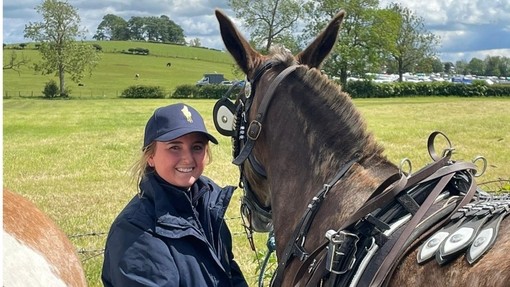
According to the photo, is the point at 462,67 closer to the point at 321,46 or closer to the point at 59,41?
the point at 59,41

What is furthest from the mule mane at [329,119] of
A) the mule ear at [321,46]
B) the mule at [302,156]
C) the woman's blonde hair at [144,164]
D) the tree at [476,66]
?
the tree at [476,66]

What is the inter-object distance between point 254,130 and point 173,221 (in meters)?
0.68

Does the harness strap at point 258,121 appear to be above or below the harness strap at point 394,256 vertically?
above

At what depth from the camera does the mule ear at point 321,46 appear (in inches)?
139

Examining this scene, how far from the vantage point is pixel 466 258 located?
2.05m

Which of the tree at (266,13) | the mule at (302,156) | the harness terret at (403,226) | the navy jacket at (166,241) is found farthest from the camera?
the tree at (266,13)

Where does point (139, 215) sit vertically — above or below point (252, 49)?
below

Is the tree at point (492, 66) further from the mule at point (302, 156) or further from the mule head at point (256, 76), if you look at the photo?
the mule at point (302, 156)

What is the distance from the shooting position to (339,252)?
2473 mm

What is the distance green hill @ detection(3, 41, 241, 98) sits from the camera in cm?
6531

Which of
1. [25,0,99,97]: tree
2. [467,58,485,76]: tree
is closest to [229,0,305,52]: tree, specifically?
[25,0,99,97]: tree

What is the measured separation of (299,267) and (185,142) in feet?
3.25

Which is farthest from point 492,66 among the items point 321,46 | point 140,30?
point 321,46

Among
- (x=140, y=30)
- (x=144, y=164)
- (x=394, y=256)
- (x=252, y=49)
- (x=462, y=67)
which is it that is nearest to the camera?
(x=394, y=256)
